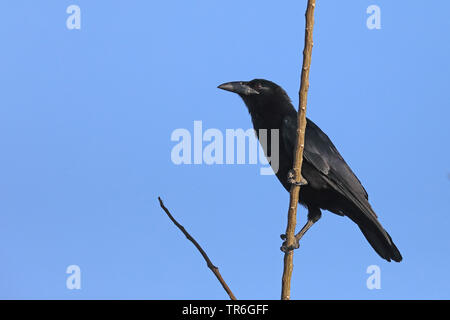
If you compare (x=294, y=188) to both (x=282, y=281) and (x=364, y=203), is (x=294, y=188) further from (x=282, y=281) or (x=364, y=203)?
(x=364, y=203)

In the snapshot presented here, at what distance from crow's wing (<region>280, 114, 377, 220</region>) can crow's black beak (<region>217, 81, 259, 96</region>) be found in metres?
0.64

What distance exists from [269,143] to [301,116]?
310 centimetres

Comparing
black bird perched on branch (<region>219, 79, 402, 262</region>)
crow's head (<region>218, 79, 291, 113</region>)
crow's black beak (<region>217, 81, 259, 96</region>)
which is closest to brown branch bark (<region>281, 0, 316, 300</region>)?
black bird perched on branch (<region>219, 79, 402, 262</region>)

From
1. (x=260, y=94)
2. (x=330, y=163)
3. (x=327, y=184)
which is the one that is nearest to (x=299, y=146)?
(x=327, y=184)

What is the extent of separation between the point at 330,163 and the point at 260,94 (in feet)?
4.55

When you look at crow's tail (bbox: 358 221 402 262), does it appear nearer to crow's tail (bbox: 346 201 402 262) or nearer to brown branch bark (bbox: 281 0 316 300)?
crow's tail (bbox: 346 201 402 262)

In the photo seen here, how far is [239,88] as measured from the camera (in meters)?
7.42

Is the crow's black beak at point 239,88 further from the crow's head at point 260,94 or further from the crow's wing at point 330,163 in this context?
the crow's wing at point 330,163

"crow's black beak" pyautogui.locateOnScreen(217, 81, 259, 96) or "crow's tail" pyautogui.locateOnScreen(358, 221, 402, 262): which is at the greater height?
"crow's black beak" pyautogui.locateOnScreen(217, 81, 259, 96)

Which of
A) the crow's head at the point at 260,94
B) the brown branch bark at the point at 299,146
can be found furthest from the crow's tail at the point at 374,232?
the brown branch bark at the point at 299,146

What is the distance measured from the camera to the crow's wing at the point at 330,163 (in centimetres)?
660

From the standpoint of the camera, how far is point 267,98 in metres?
7.56

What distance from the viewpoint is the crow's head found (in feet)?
24.6
